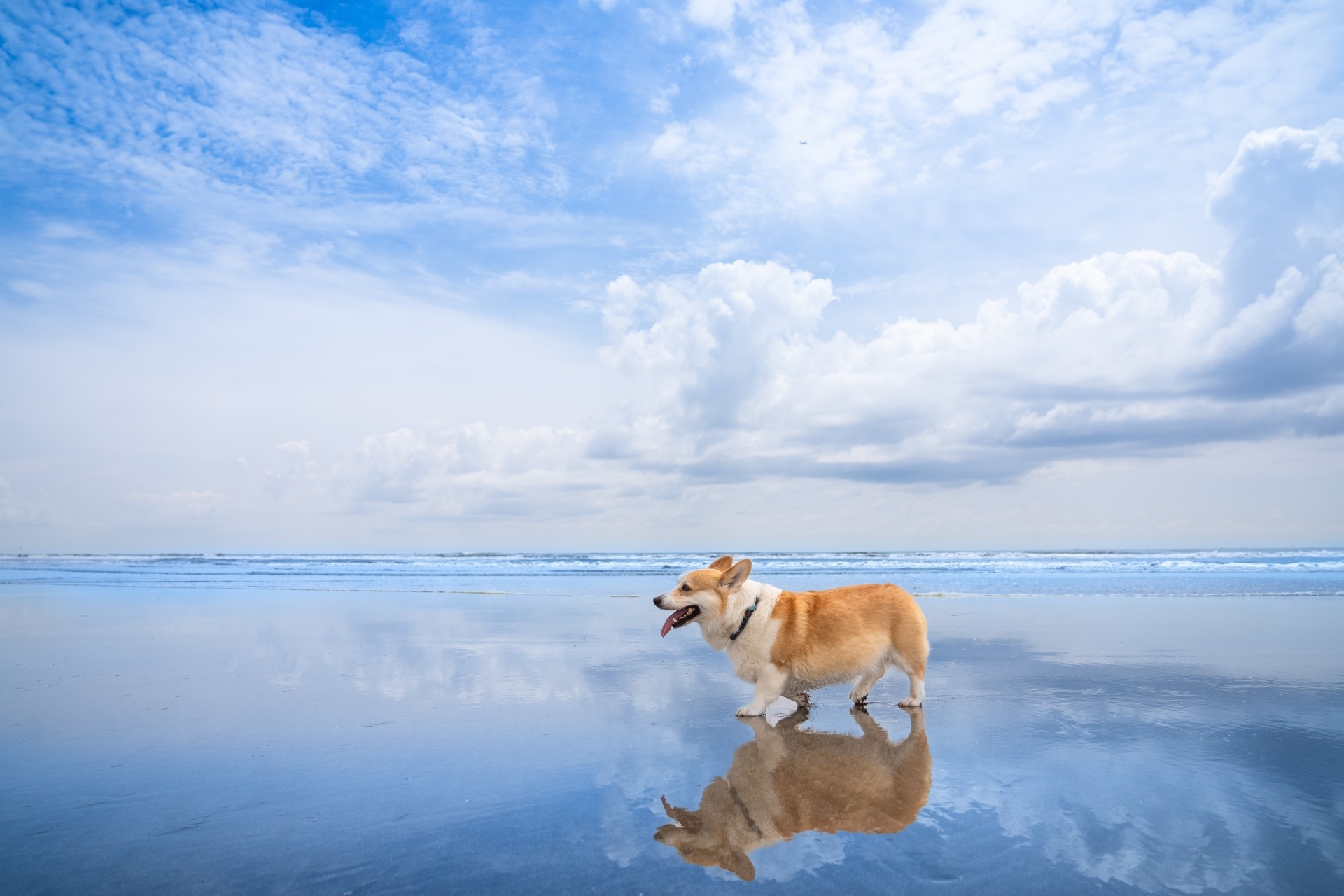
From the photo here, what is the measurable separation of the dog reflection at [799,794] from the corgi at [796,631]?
1.87 ft

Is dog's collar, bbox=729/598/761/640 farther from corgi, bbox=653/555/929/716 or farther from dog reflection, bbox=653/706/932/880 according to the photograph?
dog reflection, bbox=653/706/932/880

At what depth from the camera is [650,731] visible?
443 centimetres

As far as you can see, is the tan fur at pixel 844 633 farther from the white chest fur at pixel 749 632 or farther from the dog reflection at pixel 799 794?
the dog reflection at pixel 799 794

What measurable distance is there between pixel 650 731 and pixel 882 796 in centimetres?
158

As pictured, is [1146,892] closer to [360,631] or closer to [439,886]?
[439,886]

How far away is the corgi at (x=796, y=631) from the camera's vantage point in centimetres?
495

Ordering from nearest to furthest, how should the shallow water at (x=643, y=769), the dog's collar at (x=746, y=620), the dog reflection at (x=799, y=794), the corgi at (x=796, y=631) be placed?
1. the shallow water at (x=643, y=769)
2. the dog reflection at (x=799, y=794)
3. the corgi at (x=796, y=631)
4. the dog's collar at (x=746, y=620)

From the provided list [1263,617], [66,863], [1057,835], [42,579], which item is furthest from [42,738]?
[42,579]

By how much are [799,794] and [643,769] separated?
83 centimetres

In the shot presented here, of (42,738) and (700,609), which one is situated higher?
(700,609)

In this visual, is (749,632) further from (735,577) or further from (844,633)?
(844,633)

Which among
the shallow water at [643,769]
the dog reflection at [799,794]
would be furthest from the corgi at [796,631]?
the dog reflection at [799,794]

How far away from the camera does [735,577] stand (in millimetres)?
5074

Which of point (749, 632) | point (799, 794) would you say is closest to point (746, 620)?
point (749, 632)
